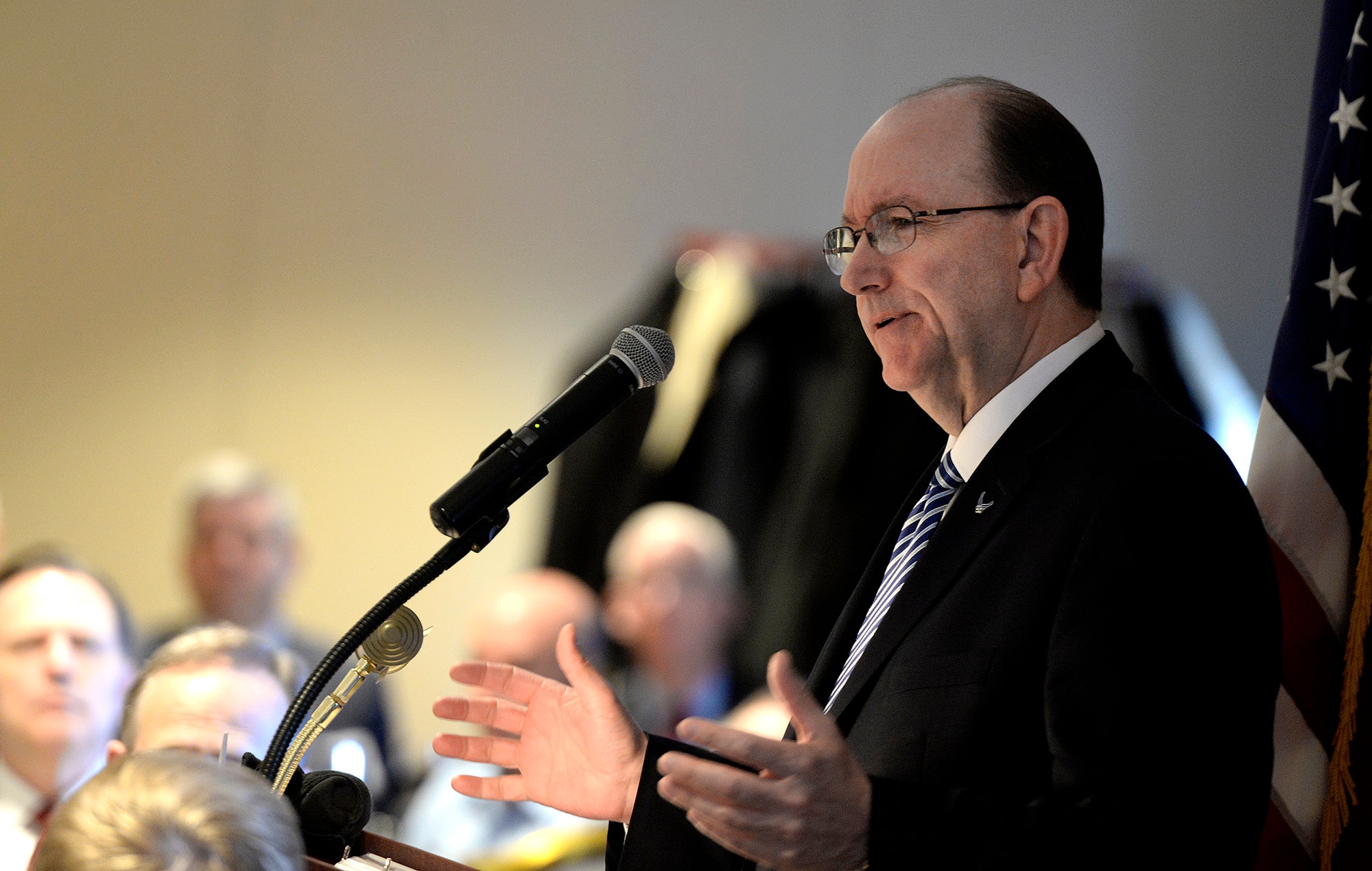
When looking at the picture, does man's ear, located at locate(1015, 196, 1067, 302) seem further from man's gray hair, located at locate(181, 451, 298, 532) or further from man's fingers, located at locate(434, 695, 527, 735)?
man's gray hair, located at locate(181, 451, 298, 532)

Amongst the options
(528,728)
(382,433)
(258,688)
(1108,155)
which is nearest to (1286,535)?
(528,728)

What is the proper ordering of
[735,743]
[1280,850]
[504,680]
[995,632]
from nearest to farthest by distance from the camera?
[735,743] < [995,632] < [504,680] < [1280,850]

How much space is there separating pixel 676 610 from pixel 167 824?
9.43 feet

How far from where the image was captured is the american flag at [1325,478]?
5.50 ft

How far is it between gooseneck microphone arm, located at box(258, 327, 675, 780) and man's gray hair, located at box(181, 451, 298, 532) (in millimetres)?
3158

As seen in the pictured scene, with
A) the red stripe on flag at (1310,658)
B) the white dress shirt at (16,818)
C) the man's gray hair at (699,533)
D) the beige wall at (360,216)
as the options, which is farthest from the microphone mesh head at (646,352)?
the beige wall at (360,216)

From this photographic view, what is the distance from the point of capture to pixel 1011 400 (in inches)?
54.9

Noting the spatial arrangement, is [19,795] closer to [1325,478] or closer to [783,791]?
[783,791]

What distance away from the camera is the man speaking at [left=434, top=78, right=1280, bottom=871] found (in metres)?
1.02

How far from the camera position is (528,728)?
141 cm

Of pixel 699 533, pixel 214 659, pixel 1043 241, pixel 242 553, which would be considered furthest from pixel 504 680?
pixel 242 553

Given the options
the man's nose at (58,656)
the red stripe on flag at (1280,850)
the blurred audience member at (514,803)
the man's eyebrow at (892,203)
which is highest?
the man's eyebrow at (892,203)

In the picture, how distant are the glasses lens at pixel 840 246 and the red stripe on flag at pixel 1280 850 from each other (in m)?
0.88

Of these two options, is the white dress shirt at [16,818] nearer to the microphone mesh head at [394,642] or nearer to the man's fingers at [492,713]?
the man's fingers at [492,713]
